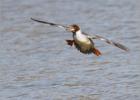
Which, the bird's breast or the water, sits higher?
the bird's breast

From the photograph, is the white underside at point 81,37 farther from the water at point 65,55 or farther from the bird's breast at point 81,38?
the water at point 65,55

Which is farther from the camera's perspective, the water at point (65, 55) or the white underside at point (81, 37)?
the water at point (65, 55)

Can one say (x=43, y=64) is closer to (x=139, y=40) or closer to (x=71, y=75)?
(x=71, y=75)

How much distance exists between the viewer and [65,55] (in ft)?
38.4

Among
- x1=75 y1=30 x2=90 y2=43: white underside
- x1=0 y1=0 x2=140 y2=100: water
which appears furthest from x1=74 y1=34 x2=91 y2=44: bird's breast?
x1=0 y1=0 x2=140 y2=100: water

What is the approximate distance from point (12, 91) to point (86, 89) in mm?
956

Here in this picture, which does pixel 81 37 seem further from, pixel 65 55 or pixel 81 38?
pixel 65 55

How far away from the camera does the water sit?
9719 mm

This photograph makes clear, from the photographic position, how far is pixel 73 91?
31.8 ft

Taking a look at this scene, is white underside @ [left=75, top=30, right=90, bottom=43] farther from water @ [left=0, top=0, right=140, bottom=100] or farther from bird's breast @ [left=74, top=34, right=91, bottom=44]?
water @ [left=0, top=0, right=140, bottom=100]

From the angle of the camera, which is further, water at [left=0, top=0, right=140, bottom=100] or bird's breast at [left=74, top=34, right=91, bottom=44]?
water at [left=0, top=0, right=140, bottom=100]

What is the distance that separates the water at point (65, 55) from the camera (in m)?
9.72

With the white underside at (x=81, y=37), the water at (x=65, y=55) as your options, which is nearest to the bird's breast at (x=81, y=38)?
the white underside at (x=81, y=37)

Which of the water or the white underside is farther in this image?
the water
